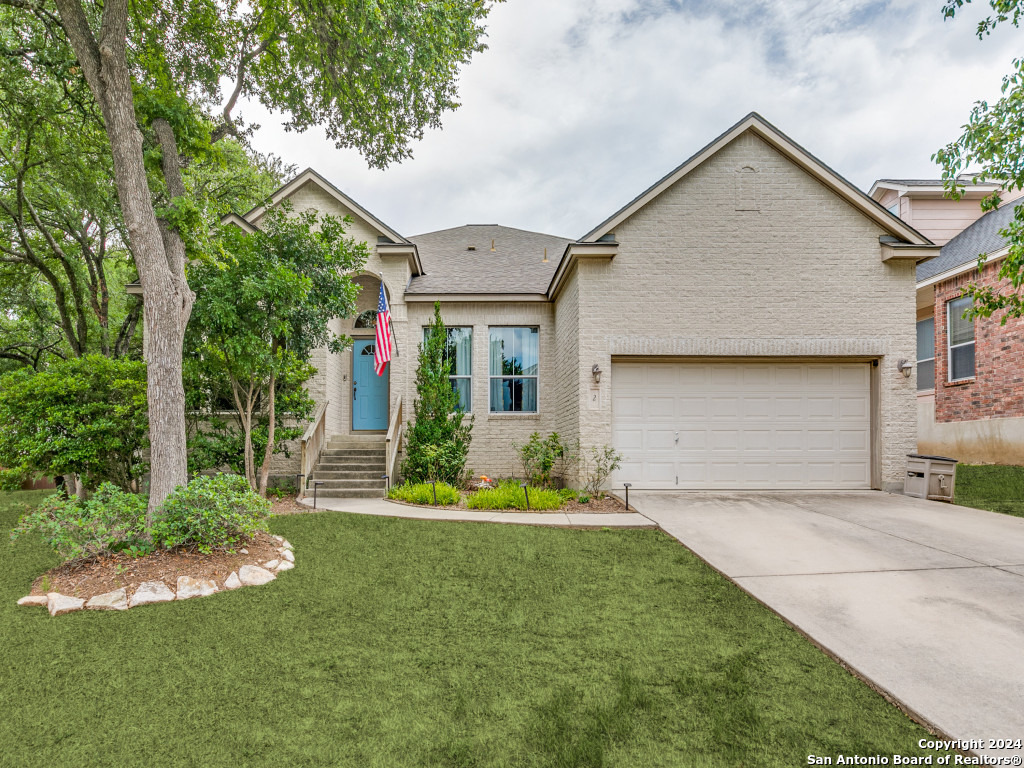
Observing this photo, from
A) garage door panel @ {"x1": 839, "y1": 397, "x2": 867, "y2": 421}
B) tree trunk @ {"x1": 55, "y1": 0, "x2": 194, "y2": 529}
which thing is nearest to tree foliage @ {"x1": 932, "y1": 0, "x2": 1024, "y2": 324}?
garage door panel @ {"x1": 839, "y1": 397, "x2": 867, "y2": 421}

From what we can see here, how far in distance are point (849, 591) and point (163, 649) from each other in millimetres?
5258

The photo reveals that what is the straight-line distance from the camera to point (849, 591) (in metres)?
4.16

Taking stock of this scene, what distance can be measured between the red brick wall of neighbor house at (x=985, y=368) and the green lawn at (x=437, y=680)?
37.4 feet

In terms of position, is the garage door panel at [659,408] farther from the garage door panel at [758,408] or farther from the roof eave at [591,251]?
the roof eave at [591,251]

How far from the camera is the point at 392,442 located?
9.75 meters

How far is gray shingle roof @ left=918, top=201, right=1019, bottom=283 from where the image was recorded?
1216 centimetres

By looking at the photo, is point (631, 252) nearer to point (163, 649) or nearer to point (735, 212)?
point (735, 212)

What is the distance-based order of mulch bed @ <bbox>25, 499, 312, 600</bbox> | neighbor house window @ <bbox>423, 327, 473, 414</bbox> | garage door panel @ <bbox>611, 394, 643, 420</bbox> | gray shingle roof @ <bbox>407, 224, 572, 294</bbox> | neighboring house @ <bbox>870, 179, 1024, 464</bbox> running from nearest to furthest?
1. mulch bed @ <bbox>25, 499, 312, 600</bbox>
2. garage door panel @ <bbox>611, 394, 643, 420</bbox>
3. neighboring house @ <bbox>870, 179, 1024, 464</bbox>
4. neighbor house window @ <bbox>423, 327, 473, 414</bbox>
5. gray shingle roof @ <bbox>407, 224, 572, 294</bbox>

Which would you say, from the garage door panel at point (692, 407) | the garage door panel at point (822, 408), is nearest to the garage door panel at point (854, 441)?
the garage door panel at point (822, 408)

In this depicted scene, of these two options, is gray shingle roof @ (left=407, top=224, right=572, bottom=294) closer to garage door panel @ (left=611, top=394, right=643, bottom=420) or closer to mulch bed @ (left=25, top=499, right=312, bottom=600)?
garage door panel @ (left=611, top=394, right=643, bottom=420)

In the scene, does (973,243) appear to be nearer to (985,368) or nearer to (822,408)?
(985,368)

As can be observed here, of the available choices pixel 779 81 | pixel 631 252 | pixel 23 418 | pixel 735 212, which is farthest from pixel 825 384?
pixel 23 418

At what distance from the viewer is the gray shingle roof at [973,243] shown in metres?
12.2

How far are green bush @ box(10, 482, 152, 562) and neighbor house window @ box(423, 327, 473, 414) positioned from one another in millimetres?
6969
